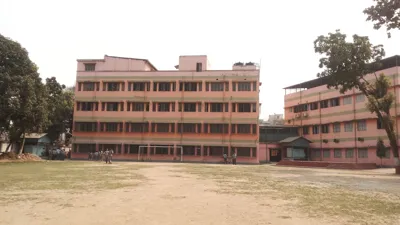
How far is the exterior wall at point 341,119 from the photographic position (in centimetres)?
4379

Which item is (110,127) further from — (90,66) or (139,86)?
(90,66)

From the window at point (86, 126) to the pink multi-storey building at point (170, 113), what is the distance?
0.15 metres

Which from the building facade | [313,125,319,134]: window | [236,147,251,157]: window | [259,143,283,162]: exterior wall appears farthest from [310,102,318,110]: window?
[236,147,251,157]: window

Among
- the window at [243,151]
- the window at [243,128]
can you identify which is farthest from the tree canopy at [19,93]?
the window at [243,151]

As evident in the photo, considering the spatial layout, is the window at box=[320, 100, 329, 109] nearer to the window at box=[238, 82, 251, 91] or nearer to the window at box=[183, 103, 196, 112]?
the window at box=[238, 82, 251, 91]

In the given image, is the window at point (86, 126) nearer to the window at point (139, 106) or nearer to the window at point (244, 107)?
the window at point (139, 106)

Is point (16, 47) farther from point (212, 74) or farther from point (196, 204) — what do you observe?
point (196, 204)

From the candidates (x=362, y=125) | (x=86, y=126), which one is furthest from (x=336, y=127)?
(x=86, y=126)

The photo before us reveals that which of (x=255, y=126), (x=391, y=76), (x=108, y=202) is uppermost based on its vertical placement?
(x=391, y=76)

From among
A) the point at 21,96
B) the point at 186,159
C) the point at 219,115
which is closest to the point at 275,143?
the point at 219,115

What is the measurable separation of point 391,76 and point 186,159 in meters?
29.0

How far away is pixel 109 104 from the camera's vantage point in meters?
55.3

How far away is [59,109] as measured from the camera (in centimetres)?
5631

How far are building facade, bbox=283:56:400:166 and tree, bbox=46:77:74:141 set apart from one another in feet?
122
